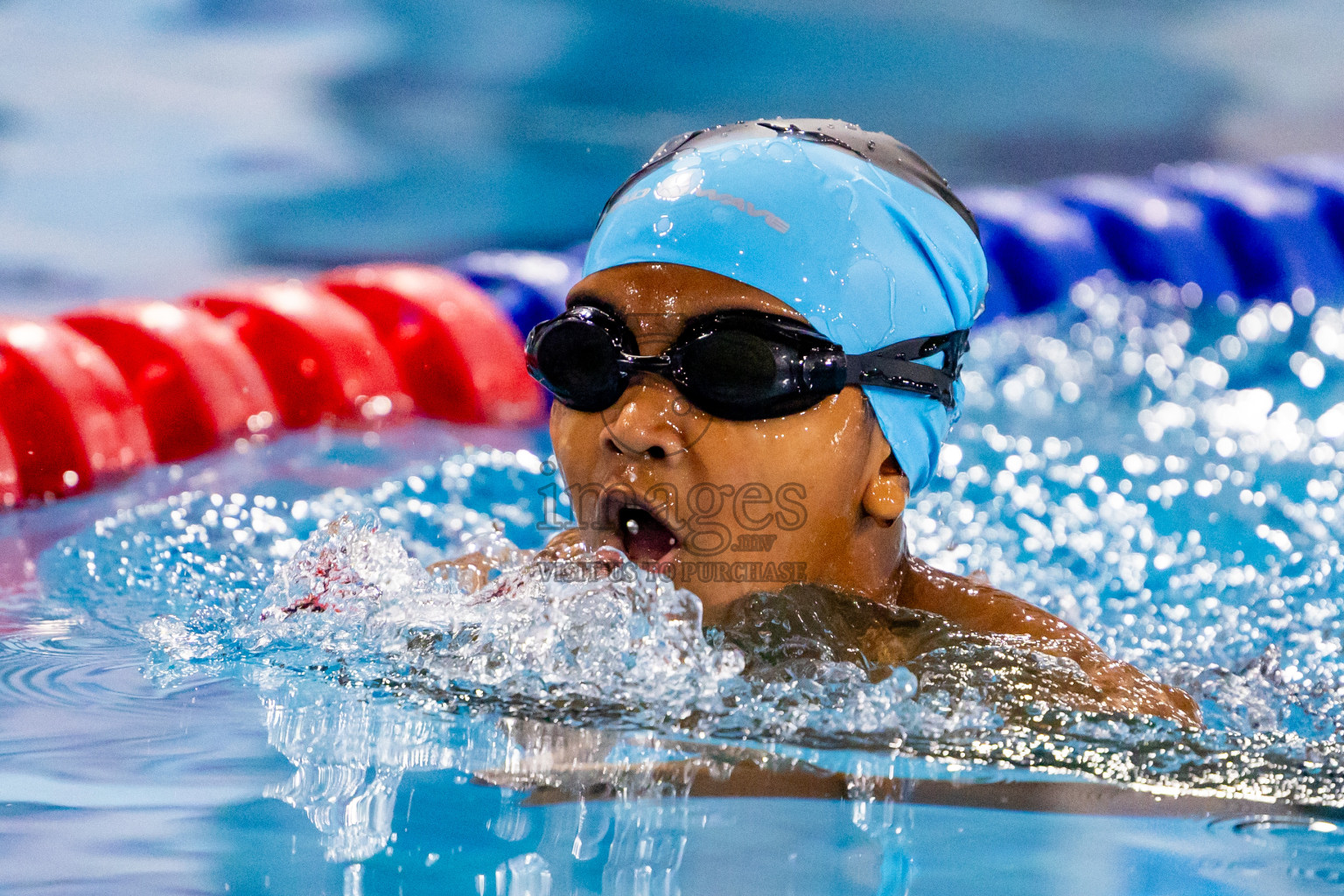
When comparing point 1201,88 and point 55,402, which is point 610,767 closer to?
point 55,402

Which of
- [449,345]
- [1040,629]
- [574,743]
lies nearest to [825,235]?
[1040,629]

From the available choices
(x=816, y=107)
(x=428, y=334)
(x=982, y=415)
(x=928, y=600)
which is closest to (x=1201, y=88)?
(x=816, y=107)

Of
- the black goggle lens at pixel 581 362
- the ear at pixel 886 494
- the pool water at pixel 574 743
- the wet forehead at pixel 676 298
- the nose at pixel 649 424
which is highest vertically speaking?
the wet forehead at pixel 676 298

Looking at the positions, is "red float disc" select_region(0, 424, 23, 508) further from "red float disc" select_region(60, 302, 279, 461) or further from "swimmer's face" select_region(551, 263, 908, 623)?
"swimmer's face" select_region(551, 263, 908, 623)

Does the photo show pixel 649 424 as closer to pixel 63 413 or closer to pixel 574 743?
pixel 574 743

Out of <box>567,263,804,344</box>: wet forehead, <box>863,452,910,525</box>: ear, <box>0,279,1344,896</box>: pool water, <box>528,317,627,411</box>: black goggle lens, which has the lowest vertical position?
<box>0,279,1344,896</box>: pool water

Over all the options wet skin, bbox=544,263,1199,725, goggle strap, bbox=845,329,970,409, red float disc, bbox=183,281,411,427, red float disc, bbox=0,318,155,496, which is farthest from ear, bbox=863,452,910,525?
red float disc, bbox=183,281,411,427

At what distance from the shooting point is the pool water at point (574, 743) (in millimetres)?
1164

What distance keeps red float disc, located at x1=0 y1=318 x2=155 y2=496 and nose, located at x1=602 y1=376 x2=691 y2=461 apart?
6.23 feet

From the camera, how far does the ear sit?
5.98ft

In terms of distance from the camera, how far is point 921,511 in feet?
10.5

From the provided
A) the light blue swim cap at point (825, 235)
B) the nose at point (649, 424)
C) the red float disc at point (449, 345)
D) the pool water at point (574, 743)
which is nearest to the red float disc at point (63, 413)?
the pool water at point (574, 743)

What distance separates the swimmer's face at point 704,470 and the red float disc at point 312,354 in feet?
6.75

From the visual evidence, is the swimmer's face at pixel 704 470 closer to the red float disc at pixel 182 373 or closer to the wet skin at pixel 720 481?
the wet skin at pixel 720 481
